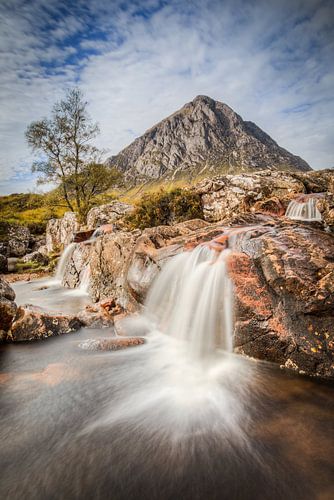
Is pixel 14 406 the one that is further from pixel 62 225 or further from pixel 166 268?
pixel 62 225

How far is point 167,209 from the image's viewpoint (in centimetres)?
1764

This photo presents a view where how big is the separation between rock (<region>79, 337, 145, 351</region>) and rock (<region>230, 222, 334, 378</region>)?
308 centimetres

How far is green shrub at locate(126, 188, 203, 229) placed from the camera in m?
17.0

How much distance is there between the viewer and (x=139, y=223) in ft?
57.9

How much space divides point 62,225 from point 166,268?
23605 millimetres

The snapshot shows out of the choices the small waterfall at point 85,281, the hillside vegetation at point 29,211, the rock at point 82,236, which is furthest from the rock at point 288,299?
the hillside vegetation at point 29,211

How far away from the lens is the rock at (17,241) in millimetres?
30266

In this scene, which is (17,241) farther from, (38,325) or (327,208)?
(327,208)

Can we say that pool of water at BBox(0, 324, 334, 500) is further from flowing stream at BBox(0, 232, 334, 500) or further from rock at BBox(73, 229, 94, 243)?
rock at BBox(73, 229, 94, 243)

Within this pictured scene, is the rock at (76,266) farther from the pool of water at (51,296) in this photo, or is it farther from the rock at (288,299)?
the rock at (288,299)

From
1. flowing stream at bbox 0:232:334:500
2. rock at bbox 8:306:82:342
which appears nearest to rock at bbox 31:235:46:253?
rock at bbox 8:306:82:342

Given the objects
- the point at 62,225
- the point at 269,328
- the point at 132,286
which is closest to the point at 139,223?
the point at 132,286

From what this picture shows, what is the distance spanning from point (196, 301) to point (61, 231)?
82.5ft

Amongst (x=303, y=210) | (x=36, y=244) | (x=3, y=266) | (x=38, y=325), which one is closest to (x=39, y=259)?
(x=3, y=266)
